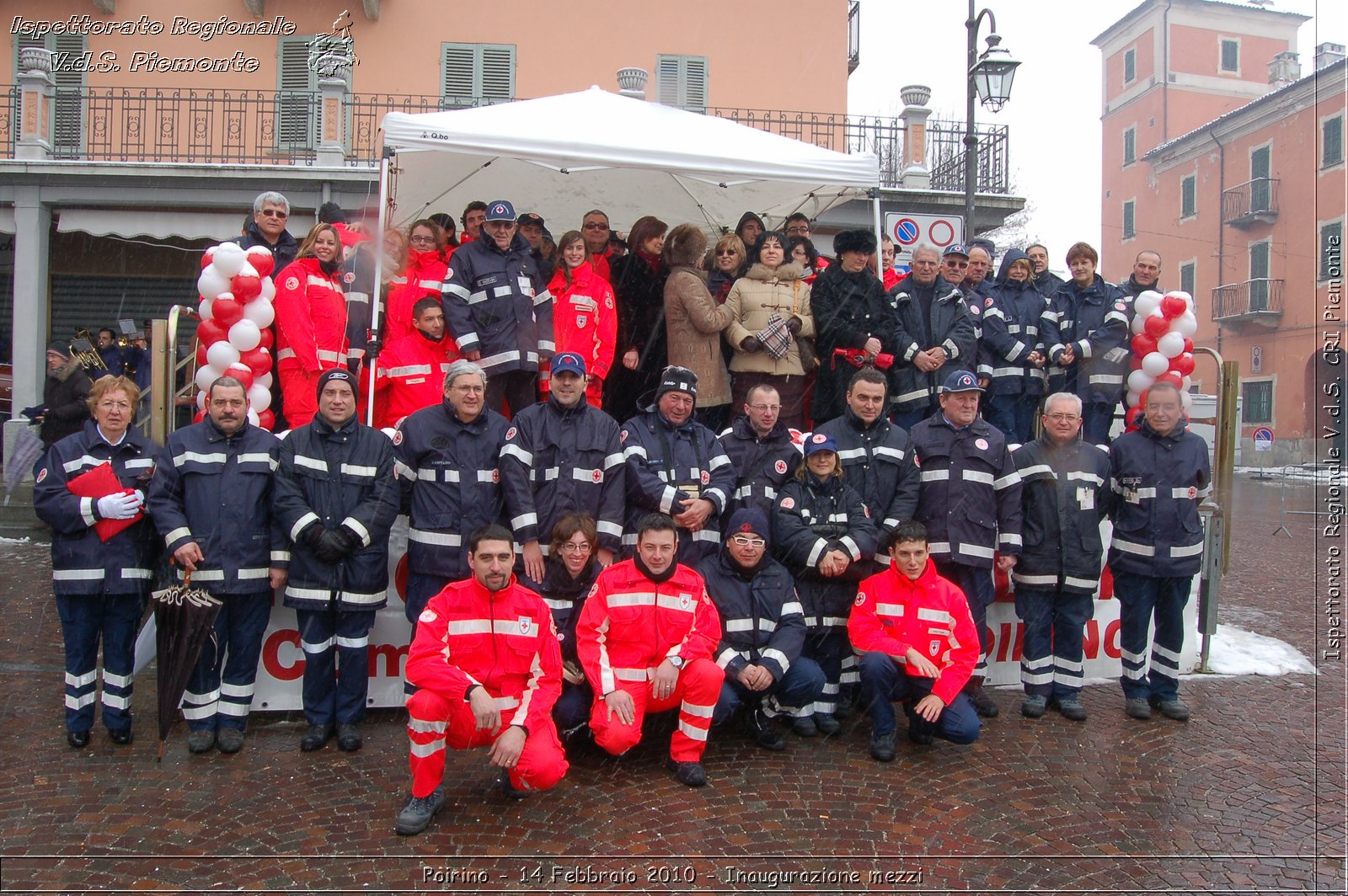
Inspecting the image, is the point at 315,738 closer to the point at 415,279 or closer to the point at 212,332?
the point at 212,332

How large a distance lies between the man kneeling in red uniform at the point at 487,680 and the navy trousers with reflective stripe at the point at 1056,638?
3096mm

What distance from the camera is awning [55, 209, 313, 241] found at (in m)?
15.6

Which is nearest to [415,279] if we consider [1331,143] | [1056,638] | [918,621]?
[918,621]

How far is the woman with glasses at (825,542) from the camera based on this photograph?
5.84 meters

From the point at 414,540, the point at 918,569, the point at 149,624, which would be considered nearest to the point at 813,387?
the point at 918,569

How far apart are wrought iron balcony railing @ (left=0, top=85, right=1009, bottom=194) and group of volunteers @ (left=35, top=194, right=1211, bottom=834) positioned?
11067 mm

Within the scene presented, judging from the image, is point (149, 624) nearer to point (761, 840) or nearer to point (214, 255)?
point (214, 255)

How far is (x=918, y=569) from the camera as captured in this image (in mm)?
5629

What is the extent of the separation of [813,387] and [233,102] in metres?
13.5

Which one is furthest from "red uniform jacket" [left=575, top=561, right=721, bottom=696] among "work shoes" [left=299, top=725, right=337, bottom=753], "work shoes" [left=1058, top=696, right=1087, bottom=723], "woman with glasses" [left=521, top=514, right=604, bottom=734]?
"work shoes" [left=1058, top=696, right=1087, bottom=723]

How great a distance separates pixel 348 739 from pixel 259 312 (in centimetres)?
292

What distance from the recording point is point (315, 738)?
5414mm

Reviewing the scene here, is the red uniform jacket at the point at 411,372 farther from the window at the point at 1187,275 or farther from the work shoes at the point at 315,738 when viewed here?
the window at the point at 1187,275

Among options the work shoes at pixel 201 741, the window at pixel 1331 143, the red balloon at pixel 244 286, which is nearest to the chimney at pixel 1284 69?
the window at pixel 1331 143
